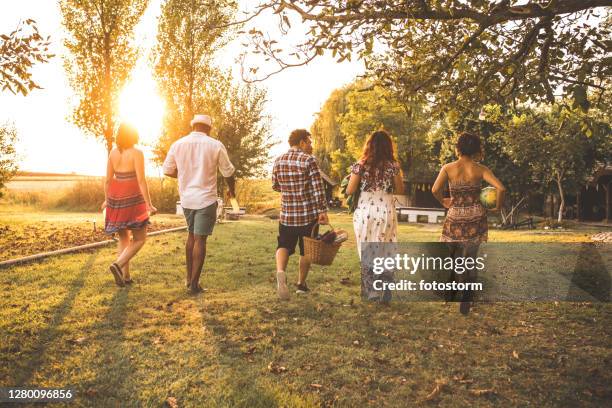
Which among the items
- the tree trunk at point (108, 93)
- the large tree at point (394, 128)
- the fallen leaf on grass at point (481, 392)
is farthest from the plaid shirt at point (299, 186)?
the large tree at point (394, 128)

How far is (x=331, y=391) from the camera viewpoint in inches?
149

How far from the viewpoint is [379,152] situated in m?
6.21

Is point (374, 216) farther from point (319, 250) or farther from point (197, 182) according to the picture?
point (197, 182)

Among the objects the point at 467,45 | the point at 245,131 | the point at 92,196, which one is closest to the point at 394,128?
the point at 245,131

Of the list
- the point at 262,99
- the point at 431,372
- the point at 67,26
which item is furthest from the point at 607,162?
the point at 431,372

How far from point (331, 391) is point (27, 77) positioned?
19.3 feet

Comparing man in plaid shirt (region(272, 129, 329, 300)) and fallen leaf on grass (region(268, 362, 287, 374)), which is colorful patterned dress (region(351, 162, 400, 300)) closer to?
man in plaid shirt (region(272, 129, 329, 300))

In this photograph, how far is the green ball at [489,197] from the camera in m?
6.20

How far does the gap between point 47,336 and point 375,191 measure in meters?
3.88

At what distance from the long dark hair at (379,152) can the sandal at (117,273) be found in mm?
3548

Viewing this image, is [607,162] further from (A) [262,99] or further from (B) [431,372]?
(B) [431,372]

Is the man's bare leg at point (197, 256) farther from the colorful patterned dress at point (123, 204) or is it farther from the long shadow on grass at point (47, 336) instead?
the long shadow on grass at point (47, 336)

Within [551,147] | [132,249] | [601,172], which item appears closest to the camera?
[132,249]

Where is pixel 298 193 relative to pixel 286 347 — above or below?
above
